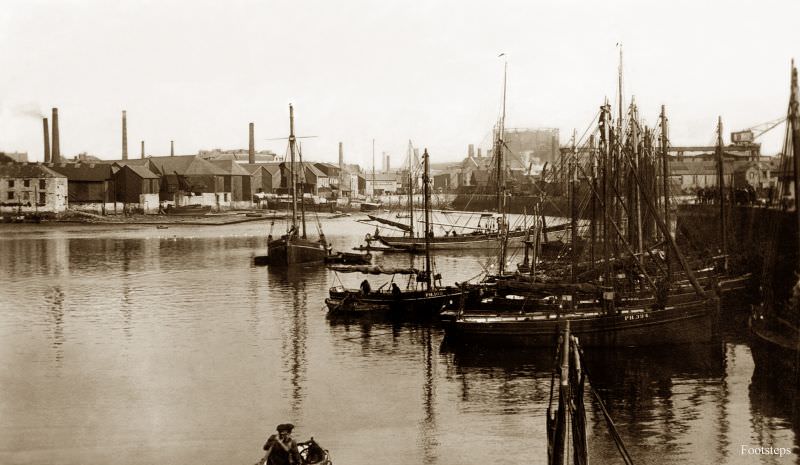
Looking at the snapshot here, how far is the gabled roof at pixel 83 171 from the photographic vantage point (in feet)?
428

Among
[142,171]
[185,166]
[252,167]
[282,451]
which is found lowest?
[282,451]

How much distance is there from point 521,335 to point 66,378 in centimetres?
1921

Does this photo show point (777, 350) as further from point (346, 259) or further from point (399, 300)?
point (346, 259)

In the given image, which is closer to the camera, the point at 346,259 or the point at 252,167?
the point at 346,259

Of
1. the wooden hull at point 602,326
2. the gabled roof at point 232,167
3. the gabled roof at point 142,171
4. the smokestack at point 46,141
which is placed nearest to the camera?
the wooden hull at point 602,326

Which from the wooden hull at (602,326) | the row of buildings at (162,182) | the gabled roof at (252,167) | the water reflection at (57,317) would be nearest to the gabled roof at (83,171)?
the row of buildings at (162,182)

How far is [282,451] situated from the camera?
18.6 metres

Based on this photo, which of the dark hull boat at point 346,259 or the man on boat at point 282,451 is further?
the dark hull boat at point 346,259

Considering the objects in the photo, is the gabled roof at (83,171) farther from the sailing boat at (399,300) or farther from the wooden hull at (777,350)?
the wooden hull at (777,350)

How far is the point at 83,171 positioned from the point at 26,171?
9.02 m

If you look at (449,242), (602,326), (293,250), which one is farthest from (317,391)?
(449,242)

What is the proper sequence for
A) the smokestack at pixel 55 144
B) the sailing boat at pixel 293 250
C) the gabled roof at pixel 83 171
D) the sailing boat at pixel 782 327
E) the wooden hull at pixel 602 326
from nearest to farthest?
the sailing boat at pixel 782 327
the wooden hull at pixel 602 326
the sailing boat at pixel 293 250
the gabled roof at pixel 83 171
the smokestack at pixel 55 144

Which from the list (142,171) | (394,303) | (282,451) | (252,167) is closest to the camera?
(282,451)

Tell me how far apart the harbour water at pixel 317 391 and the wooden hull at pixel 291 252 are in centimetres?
1873
